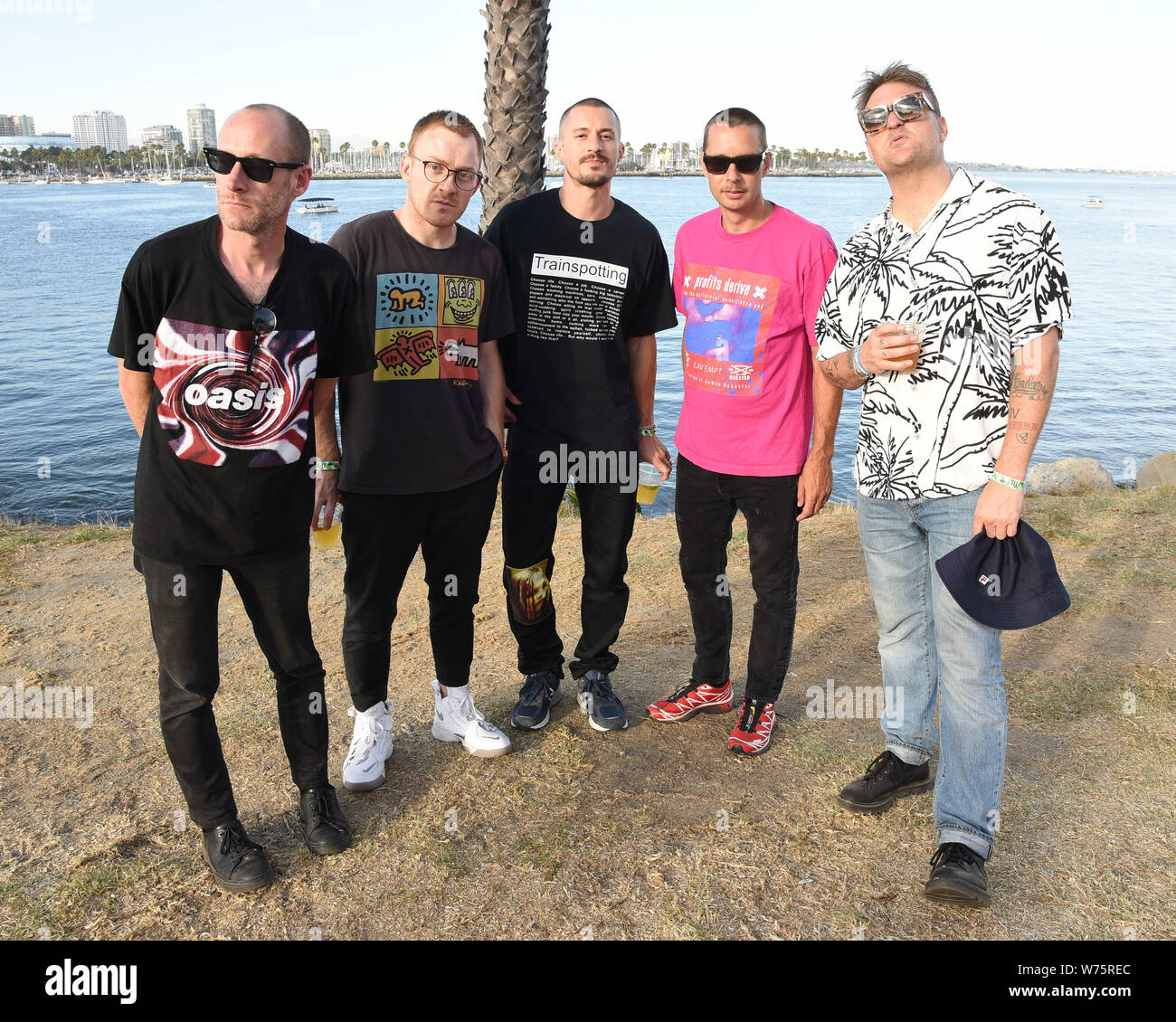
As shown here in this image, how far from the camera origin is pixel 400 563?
398cm

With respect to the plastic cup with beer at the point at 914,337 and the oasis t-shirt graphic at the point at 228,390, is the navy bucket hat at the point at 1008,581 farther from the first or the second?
the oasis t-shirt graphic at the point at 228,390

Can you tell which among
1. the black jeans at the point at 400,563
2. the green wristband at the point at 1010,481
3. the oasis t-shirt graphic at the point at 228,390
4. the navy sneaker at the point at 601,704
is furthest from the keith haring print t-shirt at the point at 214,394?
the green wristband at the point at 1010,481

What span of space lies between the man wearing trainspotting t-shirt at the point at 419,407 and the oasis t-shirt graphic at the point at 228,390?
436 millimetres

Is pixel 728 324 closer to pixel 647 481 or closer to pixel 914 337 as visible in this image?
pixel 647 481

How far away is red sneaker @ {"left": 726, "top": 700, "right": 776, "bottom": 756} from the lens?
4367 millimetres

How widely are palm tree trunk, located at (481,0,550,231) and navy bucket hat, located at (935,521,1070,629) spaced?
6578mm

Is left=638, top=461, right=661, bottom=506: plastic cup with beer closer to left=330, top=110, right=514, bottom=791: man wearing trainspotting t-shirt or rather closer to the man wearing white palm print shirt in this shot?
left=330, top=110, right=514, bottom=791: man wearing trainspotting t-shirt

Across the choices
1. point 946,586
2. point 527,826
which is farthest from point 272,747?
point 946,586

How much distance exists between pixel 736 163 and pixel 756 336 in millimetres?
757

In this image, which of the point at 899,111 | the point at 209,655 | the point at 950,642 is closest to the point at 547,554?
the point at 209,655

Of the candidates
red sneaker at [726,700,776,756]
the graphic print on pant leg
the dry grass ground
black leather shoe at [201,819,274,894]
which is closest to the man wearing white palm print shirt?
the dry grass ground

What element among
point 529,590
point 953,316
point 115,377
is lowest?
point 115,377
